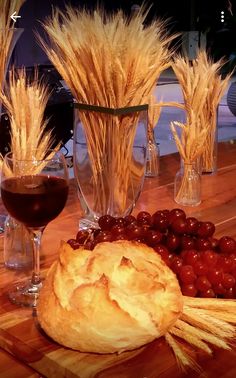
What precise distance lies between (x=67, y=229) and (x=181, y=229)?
0.32 meters

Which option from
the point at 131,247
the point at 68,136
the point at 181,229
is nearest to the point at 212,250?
the point at 181,229

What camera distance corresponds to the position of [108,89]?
1166 mm

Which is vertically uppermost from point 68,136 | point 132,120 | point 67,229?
point 132,120

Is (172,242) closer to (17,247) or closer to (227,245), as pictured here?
(227,245)

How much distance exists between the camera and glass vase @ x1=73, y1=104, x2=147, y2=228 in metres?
1.20

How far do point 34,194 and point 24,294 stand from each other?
0.15m

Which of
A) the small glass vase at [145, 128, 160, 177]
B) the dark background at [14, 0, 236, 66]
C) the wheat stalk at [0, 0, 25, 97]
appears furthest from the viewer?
the dark background at [14, 0, 236, 66]

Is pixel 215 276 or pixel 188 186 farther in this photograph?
pixel 188 186

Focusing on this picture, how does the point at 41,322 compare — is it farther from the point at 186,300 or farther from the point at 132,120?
the point at 132,120

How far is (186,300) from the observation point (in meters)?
0.85

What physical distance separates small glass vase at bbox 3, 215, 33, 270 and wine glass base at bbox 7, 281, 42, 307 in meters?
0.10

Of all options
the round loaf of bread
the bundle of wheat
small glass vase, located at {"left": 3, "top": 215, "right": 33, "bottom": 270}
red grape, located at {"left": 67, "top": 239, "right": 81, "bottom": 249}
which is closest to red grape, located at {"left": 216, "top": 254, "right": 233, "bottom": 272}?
the round loaf of bread

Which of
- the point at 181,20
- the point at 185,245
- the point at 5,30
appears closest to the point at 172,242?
the point at 185,245

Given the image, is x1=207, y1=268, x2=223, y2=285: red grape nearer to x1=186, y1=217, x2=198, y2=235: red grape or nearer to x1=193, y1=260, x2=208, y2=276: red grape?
x1=193, y1=260, x2=208, y2=276: red grape
